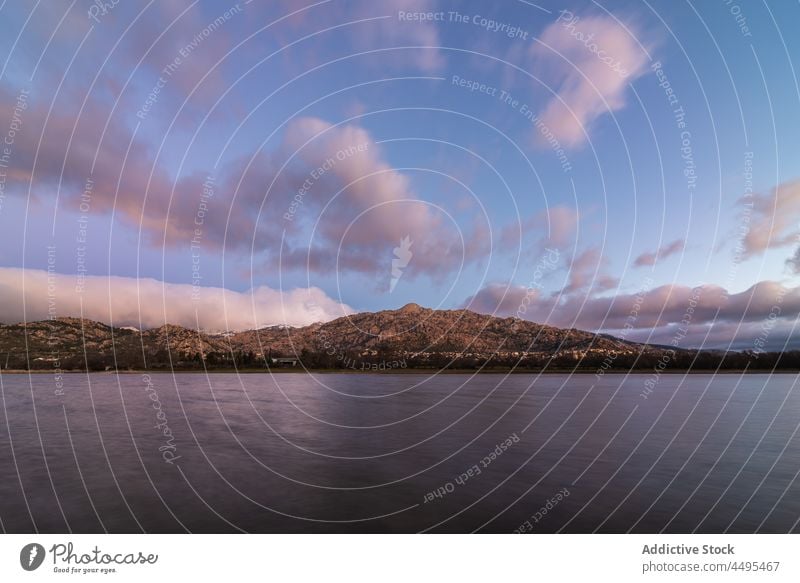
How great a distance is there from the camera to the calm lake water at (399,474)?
2009 cm

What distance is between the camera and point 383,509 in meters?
21.4

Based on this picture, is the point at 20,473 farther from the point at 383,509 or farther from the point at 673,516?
the point at 673,516

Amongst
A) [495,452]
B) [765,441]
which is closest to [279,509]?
[495,452]

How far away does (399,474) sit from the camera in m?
28.8
